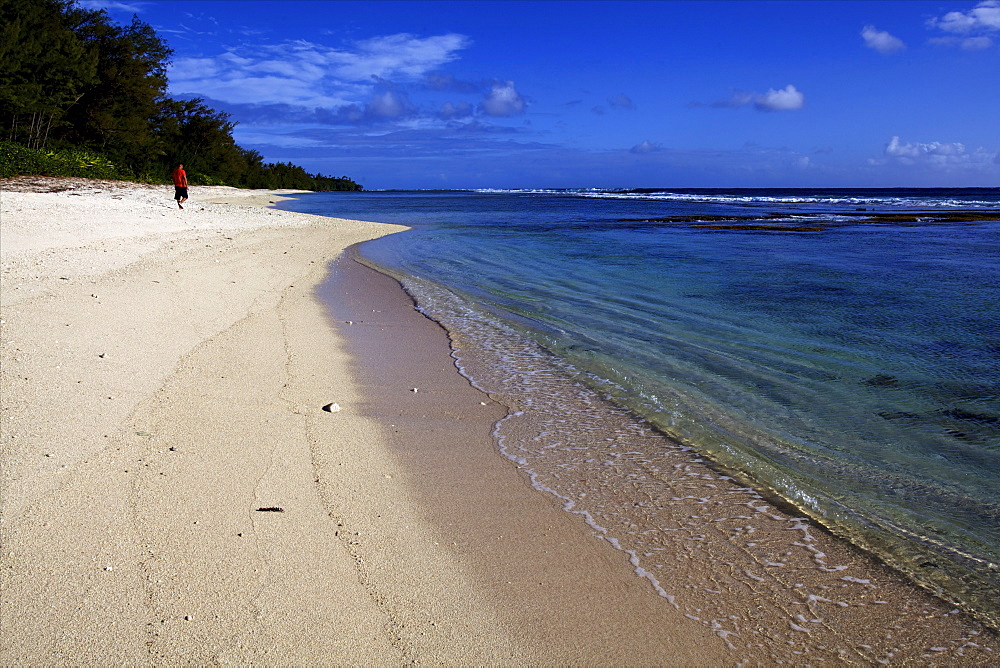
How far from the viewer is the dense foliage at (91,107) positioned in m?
32.0

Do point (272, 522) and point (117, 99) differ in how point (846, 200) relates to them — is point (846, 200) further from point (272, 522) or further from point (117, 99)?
point (272, 522)

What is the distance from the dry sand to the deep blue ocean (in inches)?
57.7

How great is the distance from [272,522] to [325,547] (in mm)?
341

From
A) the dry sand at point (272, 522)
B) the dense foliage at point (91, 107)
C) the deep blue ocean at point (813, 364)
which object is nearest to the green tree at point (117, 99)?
the dense foliage at point (91, 107)

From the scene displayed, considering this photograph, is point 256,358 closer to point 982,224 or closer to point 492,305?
point 492,305

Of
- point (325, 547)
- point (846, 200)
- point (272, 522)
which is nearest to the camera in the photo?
point (325, 547)

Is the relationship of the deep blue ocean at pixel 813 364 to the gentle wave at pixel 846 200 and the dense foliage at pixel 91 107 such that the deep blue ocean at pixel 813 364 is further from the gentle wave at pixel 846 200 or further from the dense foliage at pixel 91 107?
the gentle wave at pixel 846 200

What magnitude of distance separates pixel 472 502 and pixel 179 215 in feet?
62.4

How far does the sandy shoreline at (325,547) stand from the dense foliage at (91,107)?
2795 cm

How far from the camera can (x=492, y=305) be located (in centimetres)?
970

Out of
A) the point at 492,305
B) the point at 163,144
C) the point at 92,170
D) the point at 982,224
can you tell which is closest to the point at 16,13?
the point at 92,170

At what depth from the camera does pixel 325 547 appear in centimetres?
283

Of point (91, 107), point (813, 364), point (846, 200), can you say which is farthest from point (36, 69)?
point (846, 200)

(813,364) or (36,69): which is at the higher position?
(36,69)
